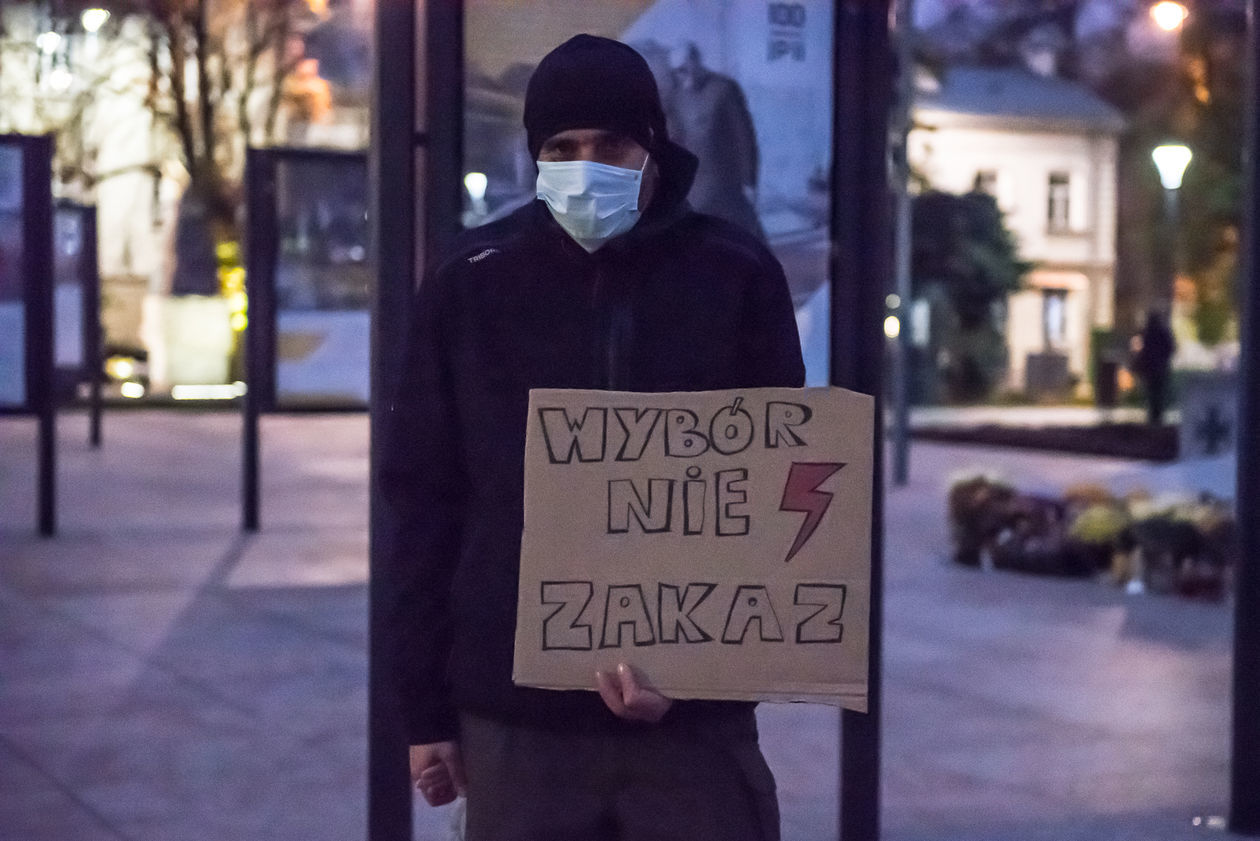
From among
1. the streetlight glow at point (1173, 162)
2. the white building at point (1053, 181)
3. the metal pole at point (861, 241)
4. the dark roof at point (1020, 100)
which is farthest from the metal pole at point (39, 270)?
the white building at point (1053, 181)

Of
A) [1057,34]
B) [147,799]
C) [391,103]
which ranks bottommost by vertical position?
[147,799]

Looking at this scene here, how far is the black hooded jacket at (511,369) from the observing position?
2.73 metres

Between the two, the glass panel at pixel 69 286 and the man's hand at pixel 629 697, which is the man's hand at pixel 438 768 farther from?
the glass panel at pixel 69 286

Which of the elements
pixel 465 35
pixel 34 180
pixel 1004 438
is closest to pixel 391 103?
pixel 465 35

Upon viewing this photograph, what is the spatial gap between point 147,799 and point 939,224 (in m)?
34.9

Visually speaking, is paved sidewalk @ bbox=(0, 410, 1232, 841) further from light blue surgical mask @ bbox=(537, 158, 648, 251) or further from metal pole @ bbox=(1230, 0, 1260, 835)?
light blue surgical mask @ bbox=(537, 158, 648, 251)

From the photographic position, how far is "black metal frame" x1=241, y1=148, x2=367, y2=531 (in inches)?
480

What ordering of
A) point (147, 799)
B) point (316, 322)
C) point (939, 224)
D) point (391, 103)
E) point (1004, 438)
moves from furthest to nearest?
point (939, 224), point (1004, 438), point (316, 322), point (147, 799), point (391, 103)

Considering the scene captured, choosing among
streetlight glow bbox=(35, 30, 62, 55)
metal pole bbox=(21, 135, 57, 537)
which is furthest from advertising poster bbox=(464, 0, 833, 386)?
streetlight glow bbox=(35, 30, 62, 55)

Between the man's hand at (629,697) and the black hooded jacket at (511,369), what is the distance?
0.04 metres

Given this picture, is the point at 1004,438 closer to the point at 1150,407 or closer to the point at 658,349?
the point at 1150,407

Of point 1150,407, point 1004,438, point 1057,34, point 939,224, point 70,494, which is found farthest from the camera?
point 1057,34

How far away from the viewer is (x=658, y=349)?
108 inches

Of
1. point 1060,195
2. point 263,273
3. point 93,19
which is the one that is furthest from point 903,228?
point 1060,195
